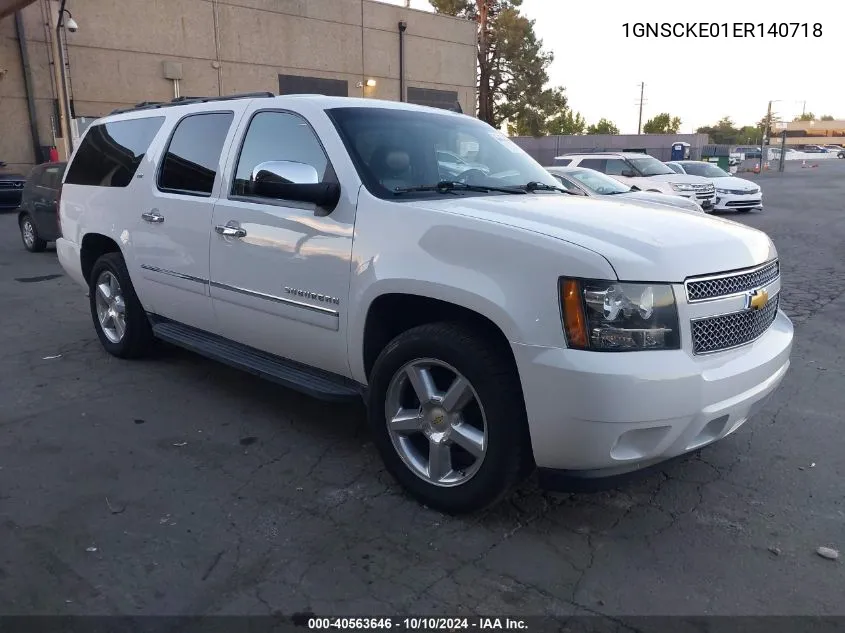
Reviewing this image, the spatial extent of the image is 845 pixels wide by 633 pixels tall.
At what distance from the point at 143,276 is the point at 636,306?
3.70m

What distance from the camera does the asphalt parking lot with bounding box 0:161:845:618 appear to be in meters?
2.67

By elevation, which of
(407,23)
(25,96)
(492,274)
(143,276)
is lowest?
(143,276)

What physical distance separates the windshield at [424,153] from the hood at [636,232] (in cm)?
33

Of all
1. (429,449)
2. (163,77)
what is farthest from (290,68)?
(429,449)

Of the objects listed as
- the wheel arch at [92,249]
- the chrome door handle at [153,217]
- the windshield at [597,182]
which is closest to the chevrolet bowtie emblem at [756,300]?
the chrome door handle at [153,217]

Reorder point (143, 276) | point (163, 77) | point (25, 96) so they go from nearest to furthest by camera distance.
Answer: point (143, 276) → point (25, 96) → point (163, 77)

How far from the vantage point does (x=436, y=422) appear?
10.5ft

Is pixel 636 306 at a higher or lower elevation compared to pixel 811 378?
higher

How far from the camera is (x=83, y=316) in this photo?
7.31 m

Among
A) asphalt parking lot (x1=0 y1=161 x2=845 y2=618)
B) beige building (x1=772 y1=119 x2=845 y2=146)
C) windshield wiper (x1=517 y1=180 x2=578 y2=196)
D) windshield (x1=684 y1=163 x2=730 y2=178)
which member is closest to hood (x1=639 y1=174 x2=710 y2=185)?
windshield (x1=684 y1=163 x2=730 y2=178)

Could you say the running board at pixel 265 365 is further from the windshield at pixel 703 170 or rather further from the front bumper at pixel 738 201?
the windshield at pixel 703 170

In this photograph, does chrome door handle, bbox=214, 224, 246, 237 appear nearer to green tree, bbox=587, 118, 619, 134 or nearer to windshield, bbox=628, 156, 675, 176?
windshield, bbox=628, 156, 675, 176

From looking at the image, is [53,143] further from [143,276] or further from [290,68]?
[143,276]

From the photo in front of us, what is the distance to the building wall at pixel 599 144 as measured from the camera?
4756 cm
